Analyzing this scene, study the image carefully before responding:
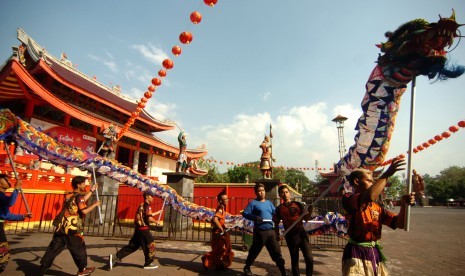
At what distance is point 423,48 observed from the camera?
4355 mm

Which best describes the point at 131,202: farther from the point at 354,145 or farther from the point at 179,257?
the point at 354,145

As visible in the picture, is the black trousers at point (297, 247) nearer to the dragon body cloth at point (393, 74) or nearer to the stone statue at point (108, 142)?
the dragon body cloth at point (393, 74)

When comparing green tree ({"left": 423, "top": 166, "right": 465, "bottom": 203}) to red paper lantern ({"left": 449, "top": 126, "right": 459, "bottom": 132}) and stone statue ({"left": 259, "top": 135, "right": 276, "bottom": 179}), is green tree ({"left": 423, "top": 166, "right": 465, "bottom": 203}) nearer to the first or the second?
red paper lantern ({"left": 449, "top": 126, "right": 459, "bottom": 132})

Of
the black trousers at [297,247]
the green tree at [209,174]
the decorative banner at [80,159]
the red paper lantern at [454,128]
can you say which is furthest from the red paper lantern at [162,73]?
the green tree at [209,174]

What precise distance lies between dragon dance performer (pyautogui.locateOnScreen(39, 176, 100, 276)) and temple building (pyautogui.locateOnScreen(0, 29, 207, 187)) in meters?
6.91

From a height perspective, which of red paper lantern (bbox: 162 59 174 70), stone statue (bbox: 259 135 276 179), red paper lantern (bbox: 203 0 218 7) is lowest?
stone statue (bbox: 259 135 276 179)

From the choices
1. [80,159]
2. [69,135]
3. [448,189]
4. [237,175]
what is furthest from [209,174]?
[448,189]

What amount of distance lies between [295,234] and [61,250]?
3899mm

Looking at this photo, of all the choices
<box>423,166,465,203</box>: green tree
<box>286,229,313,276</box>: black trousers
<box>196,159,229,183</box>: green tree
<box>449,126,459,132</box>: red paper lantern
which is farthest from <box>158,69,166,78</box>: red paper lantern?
<box>423,166,465,203</box>: green tree

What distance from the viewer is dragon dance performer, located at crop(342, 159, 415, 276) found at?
2.54m

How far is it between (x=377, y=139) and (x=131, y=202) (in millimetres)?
12515

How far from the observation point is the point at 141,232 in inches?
202

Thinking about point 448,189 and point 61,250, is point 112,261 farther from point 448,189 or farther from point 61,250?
point 448,189

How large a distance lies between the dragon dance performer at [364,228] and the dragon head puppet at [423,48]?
231 centimetres
